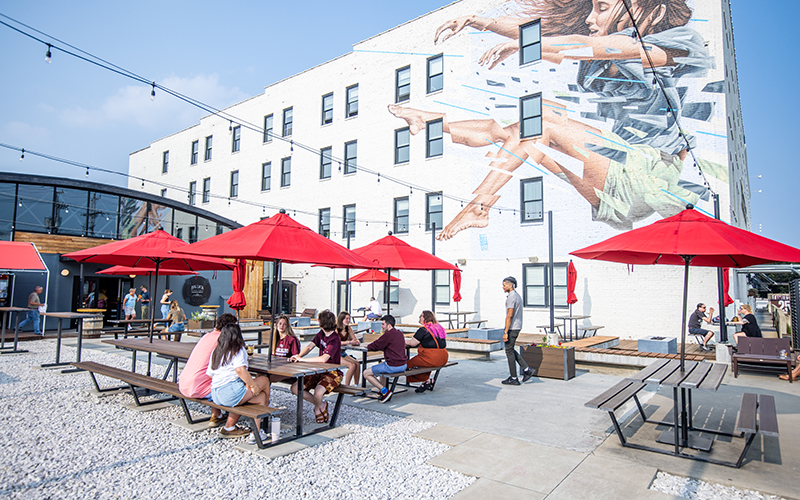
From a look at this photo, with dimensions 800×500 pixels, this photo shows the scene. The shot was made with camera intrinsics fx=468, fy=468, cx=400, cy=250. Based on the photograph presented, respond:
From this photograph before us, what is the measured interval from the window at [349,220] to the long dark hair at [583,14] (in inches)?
470

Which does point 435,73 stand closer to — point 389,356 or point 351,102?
point 351,102

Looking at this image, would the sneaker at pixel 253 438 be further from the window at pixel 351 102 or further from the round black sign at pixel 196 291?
the window at pixel 351 102

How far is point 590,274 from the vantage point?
16.7 m

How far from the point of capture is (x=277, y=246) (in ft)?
19.7

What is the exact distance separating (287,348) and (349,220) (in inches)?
680

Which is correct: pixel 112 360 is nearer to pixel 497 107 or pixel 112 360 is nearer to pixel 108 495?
pixel 108 495

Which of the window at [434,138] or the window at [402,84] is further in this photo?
the window at [402,84]

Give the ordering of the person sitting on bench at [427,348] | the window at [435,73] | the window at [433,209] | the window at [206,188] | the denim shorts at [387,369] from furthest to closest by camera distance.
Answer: the window at [206,188], the window at [435,73], the window at [433,209], the person sitting on bench at [427,348], the denim shorts at [387,369]

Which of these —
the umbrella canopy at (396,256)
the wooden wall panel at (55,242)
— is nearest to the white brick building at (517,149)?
the umbrella canopy at (396,256)

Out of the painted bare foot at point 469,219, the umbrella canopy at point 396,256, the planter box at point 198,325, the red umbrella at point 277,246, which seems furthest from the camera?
the painted bare foot at point 469,219

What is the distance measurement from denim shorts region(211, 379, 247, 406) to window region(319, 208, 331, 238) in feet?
65.1

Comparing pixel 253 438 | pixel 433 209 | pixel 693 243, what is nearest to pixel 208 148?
pixel 433 209

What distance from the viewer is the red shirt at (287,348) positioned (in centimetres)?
693

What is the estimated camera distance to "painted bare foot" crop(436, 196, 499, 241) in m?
19.5
